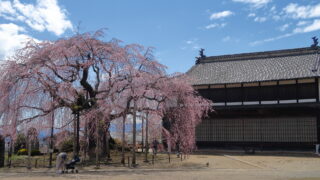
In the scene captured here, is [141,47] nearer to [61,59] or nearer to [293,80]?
[61,59]

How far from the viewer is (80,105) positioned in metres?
17.6

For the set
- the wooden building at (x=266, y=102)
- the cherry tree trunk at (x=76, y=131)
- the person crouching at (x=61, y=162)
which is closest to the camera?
the person crouching at (x=61, y=162)

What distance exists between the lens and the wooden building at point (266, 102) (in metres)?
24.8

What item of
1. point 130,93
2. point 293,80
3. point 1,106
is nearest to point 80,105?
point 130,93

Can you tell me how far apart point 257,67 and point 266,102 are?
14.6 ft

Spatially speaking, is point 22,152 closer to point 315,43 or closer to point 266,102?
point 266,102

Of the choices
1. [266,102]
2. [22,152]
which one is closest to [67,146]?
[22,152]

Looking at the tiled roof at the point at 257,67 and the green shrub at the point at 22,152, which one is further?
the tiled roof at the point at 257,67

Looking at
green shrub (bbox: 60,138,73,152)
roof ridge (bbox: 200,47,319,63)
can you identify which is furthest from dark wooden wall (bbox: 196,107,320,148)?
green shrub (bbox: 60,138,73,152)

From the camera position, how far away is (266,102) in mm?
25453

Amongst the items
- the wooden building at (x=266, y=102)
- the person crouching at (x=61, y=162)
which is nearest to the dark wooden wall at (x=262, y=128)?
the wooden building at (x=266, y=102)

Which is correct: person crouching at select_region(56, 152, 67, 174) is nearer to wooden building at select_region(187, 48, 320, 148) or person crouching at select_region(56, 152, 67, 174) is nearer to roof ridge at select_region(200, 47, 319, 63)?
wooden building at select_region(187, 48, 320, 148)

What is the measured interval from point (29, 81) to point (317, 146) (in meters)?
19.2

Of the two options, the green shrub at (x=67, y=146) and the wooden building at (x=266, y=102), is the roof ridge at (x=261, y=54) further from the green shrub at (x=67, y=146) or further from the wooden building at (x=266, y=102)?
the green shrub at (x=67, y=146)
